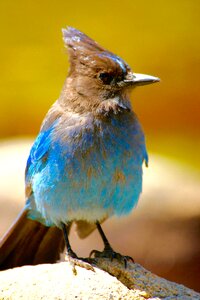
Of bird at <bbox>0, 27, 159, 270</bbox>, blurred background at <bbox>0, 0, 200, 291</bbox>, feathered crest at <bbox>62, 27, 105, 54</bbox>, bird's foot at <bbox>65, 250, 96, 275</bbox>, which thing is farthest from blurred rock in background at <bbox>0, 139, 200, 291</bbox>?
feathered crest at <bbox>62, 27, 105, 54</bbox>

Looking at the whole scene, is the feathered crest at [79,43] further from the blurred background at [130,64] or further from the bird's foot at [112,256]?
the blurred background at [130,64]

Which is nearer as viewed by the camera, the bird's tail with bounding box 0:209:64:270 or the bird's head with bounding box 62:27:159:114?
the bird's head with bounding box 62:27:159:114

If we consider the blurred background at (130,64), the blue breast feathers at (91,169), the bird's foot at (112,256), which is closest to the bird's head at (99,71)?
the blue breast feathers at (91,169)

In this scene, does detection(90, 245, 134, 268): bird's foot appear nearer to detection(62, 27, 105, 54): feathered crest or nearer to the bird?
the bird

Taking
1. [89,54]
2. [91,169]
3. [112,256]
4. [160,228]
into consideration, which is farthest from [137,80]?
[160,228]

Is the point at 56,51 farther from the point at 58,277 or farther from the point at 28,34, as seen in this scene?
the point at 58,277

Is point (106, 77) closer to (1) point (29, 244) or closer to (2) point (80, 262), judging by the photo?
(2) point (80, 262)

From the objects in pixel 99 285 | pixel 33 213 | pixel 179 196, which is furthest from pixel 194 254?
pixel 99 285
